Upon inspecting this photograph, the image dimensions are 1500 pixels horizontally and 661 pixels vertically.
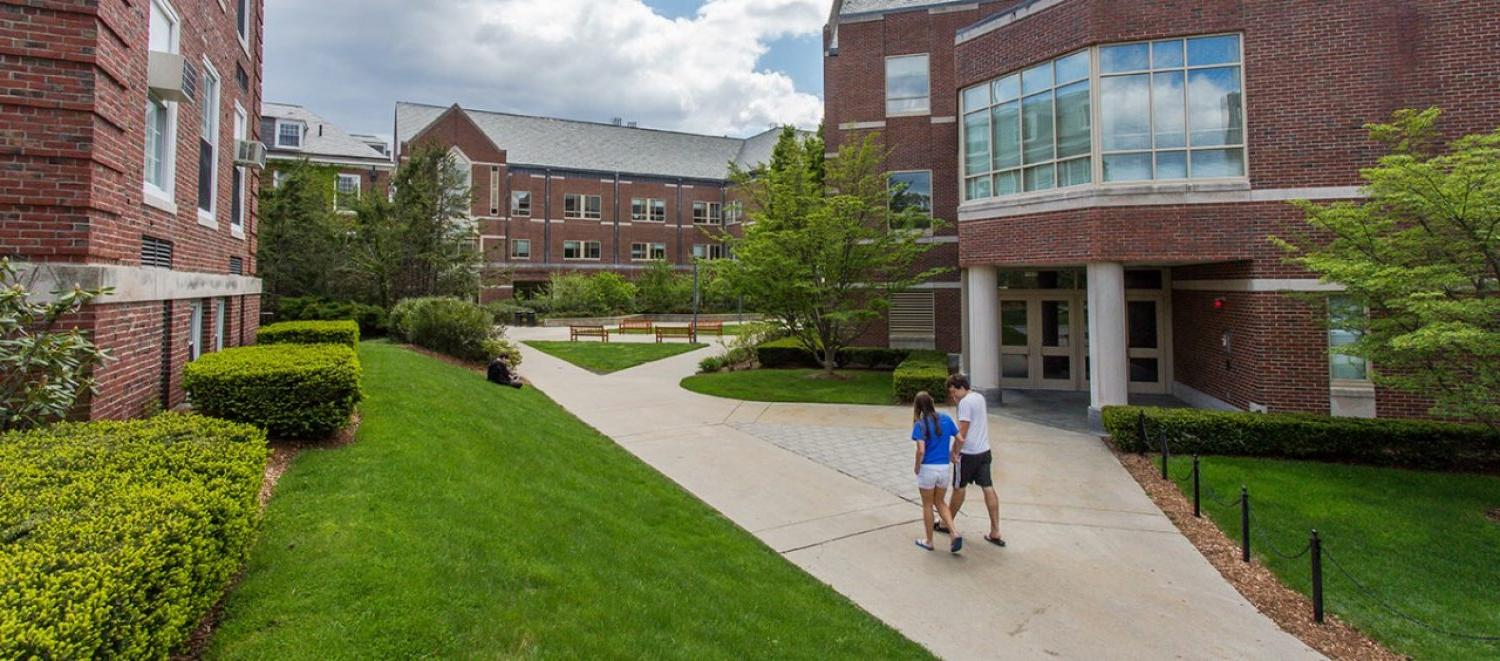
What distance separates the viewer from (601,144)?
59500mm

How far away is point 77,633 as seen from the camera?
2268mm

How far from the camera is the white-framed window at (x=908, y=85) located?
20.2 m

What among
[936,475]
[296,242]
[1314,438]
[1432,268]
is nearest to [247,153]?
[936,475]

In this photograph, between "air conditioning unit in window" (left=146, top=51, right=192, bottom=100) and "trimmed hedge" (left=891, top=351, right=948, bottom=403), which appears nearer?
"air conditioning unit in window" (left=146, top=51, right=192, bottom=100)

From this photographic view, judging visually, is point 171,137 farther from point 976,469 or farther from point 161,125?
point 976,469

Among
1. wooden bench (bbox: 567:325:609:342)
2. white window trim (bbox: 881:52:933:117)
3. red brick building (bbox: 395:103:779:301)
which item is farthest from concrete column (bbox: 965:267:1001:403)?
red brick building (bbox: 395:103:779:301)

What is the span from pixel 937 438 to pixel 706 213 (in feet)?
185

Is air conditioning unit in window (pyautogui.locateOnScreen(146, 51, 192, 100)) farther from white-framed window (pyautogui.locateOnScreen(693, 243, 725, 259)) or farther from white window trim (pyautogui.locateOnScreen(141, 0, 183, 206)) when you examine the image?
white-framed window (pyautogui.locateOnScreen(693, 243, 725, 259))

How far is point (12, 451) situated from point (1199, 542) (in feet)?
32.4

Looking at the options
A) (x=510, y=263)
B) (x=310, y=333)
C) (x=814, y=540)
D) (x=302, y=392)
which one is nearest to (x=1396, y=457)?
(x=814, y=540)

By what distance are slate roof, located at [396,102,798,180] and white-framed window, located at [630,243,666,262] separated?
642 centimetres

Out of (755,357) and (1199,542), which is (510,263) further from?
(1199,542)

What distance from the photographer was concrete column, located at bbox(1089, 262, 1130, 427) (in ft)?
40.7

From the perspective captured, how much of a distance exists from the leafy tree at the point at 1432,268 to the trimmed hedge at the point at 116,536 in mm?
10874
